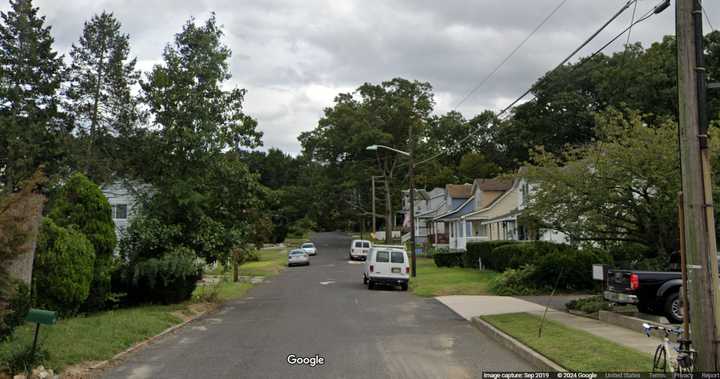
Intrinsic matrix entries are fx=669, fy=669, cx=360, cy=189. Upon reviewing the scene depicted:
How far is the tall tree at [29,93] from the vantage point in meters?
42.4

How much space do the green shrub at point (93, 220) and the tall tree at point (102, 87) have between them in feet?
95.8

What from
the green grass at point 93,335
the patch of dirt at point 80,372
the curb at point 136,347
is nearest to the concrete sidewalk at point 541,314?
the curb at point 136,347

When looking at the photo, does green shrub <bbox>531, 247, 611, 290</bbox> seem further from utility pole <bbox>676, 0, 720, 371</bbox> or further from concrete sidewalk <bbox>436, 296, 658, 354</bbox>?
utility pole <bbox>676, 0, 720, 371</bbox>

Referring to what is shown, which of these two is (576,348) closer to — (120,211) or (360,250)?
(120,211)

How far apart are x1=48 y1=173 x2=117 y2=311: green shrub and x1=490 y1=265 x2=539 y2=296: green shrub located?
1395 cm

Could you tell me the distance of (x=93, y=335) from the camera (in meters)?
12.6

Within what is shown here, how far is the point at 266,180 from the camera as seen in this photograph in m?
121

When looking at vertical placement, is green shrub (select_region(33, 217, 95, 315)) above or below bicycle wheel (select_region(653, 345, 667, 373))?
above

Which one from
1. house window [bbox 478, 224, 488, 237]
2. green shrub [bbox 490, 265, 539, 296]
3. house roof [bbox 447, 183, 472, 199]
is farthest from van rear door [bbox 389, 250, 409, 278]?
house roof [bbox 447, 183, 472, 199]

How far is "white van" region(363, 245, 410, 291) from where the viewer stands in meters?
28.7

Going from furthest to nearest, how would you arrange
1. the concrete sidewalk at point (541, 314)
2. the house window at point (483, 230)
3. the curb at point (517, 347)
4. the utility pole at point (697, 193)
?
the house window at point (483, 230)
the concrete sidewalk at point (541, 314)
the curb at point (517, 347)
the utility pole at point (697, 193)

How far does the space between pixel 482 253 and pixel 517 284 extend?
464 inches

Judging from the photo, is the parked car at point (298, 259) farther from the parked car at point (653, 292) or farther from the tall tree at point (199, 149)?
the parked car at point (653, 292)

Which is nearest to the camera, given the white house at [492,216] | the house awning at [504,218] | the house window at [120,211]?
the house awning at [504,218]
